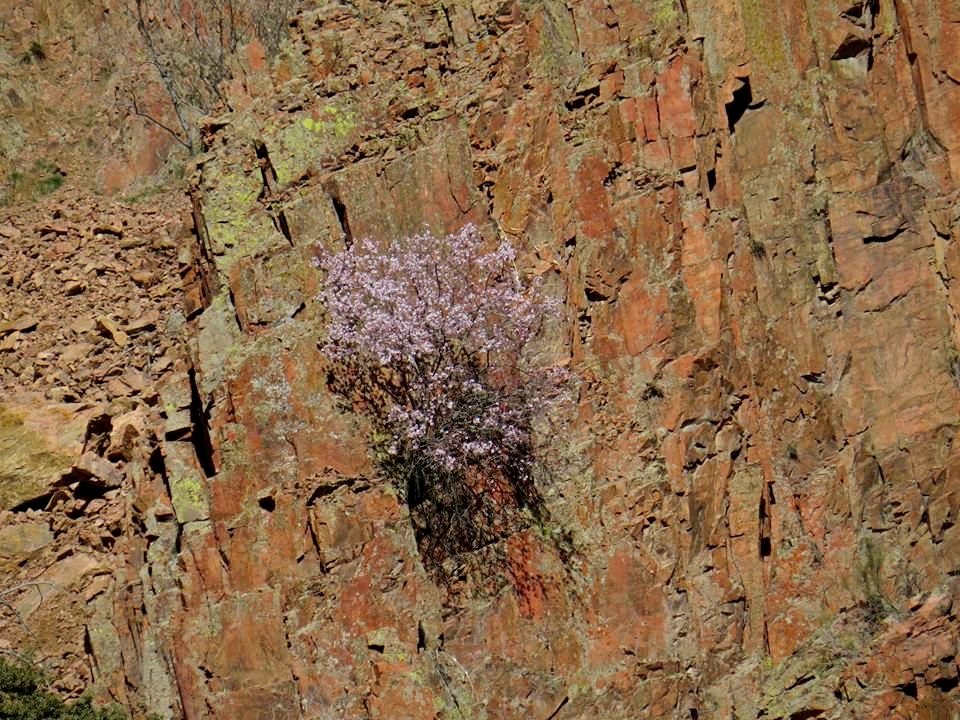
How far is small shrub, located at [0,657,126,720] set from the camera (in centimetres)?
1211

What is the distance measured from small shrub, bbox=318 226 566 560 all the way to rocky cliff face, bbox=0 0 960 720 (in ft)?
0.86

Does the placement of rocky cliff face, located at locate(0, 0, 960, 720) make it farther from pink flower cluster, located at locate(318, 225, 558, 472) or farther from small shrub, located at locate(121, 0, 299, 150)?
small shrub, located at locate(121, 0, 299, 150)

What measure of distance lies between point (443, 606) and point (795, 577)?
3.65 m

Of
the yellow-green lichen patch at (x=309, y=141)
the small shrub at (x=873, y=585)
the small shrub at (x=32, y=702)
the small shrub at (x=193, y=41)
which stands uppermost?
the small shrub at (x=193, y=41)

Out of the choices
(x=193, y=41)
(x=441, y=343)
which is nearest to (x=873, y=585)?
(x=441, y=343)

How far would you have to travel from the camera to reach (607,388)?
12164mm

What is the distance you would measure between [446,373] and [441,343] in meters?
0.31

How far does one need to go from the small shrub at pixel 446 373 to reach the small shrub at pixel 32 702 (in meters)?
3.95

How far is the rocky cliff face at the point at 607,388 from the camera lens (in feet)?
38.7

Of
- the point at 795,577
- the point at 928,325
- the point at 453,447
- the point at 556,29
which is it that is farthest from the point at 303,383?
the point at 928,325

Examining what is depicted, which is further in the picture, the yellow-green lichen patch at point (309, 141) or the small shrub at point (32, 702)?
the yellow-green lichen patch at point (309, 141)

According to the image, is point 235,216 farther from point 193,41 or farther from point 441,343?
point 193,41

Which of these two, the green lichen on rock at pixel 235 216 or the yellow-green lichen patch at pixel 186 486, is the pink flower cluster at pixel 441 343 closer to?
the green lichen on rock at pixel 235 216

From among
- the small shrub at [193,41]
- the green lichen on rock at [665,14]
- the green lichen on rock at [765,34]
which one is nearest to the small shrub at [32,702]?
the small shrub at [193,41]
